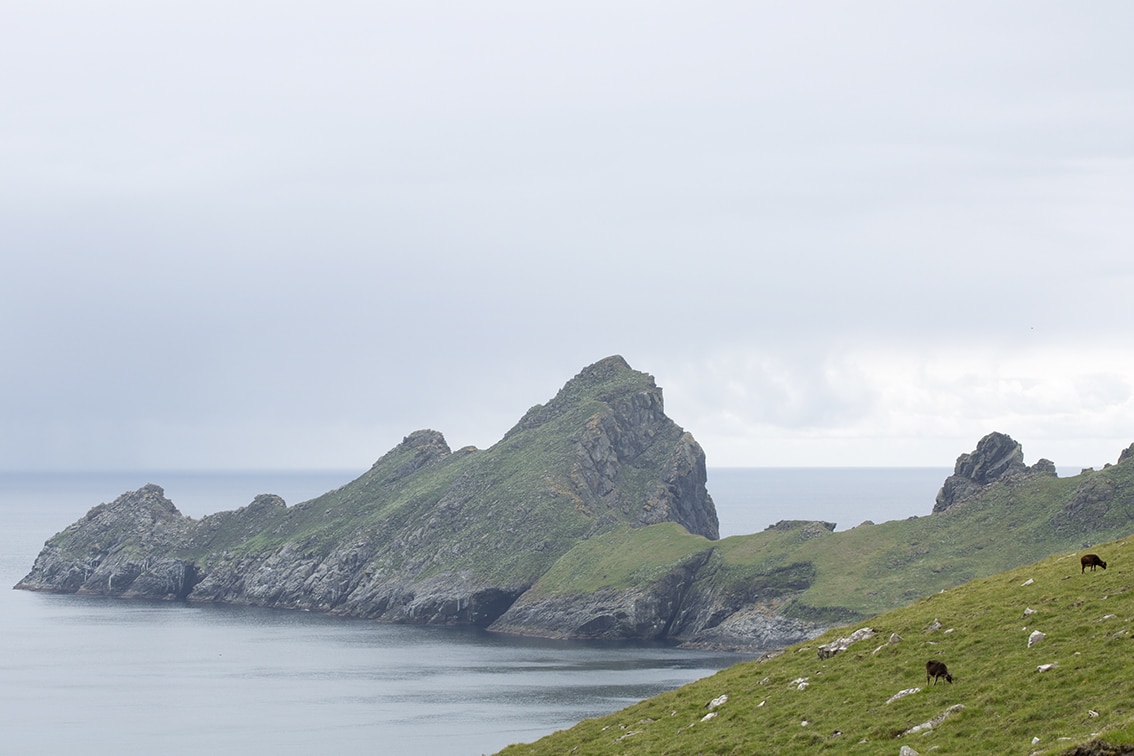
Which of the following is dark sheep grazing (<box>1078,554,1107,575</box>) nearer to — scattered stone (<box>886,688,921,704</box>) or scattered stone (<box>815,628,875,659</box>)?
scattered stone (<box>815,628,875,659</box>)

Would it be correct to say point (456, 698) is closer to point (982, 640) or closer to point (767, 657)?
point (767, 657)

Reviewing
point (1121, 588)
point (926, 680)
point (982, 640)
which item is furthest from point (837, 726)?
point (1121, 588)

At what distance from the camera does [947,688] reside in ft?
161

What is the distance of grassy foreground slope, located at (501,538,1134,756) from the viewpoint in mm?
42438

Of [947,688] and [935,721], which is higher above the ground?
[947,688]

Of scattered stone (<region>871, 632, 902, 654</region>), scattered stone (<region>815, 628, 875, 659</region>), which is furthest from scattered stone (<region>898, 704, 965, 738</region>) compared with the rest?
scattered stone (<region>815, 628, 875, 659</region>)

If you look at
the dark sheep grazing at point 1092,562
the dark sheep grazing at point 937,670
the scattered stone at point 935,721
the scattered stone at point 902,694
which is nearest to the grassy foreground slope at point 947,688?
the scattered stone at point 935,721

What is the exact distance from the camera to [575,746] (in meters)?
63.1

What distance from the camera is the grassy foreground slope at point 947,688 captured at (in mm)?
42438

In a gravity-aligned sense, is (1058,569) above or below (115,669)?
above

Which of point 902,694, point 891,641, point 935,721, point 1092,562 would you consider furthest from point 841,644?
point 935,721

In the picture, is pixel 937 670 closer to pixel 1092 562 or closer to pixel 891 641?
pixel 891 641

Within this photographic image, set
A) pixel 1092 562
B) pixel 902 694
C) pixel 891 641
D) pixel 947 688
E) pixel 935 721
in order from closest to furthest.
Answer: pixel 935 721 < pixel 947 688 < pixel 902 694 < pixel 891 641 < pixel 1092 562

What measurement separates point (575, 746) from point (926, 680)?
20.7 meters
